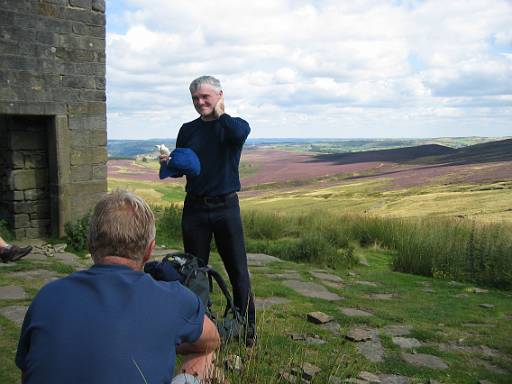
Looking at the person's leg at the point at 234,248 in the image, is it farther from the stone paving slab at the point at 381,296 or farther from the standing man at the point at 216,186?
the stone paving slab at the point at 381,296

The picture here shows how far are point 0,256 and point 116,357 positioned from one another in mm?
4576

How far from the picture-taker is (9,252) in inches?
232

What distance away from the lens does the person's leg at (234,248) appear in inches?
145

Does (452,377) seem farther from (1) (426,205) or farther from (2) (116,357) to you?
(1) (426,205)

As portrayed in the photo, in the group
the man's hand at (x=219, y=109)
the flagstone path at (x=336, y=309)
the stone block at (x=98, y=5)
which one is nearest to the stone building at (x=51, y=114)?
the stone block at (x=98, y=5)

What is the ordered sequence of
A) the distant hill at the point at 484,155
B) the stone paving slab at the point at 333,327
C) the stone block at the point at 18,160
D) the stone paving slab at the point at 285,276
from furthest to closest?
the distant hill at the point at 484,155 < the stone block at the point at 18,160 < the stone paving slab at the point at 285,276 < the stone paving slab at the point at 333,327

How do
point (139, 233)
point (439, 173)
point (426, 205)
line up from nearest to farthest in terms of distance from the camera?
1. point (139, 233)
2. point (426, 205)
3. point (439, 173)

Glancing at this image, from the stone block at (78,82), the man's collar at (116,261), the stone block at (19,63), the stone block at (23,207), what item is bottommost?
the stone block at (23,207)

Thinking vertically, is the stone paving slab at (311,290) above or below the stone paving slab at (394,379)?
below

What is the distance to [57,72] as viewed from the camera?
8.09 m

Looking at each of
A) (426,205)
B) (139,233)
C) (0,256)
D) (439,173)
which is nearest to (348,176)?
(439,173)

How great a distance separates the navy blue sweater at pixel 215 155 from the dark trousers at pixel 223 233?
0.27 ft

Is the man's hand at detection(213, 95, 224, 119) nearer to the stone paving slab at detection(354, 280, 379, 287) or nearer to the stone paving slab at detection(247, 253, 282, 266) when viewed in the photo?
the stone paving slab at detection(354, 280, 379, 287)

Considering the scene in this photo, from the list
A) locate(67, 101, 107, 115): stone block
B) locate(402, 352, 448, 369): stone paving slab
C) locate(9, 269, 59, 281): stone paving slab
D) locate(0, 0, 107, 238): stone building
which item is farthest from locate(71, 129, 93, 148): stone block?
locate(402, 352, 448, 369): stone paving slab
